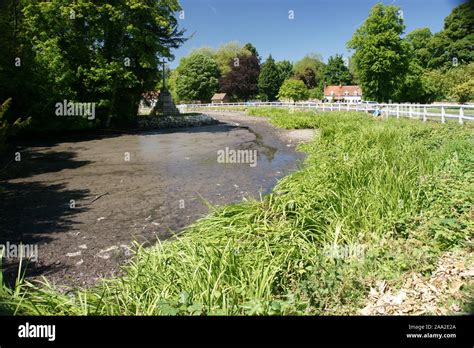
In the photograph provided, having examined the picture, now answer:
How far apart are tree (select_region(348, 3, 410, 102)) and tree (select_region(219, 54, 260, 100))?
16383mm

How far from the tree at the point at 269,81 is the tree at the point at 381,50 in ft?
93.3

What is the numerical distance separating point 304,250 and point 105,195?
21.3 ft

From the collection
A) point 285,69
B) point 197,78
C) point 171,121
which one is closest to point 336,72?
point 285,69

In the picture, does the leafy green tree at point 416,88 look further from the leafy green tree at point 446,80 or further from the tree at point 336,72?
the tree at point 336,72

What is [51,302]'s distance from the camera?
3.55 metres

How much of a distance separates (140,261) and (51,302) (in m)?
1.37

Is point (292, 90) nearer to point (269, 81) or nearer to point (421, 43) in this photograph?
point (269, 81)

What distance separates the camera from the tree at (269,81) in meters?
54.3

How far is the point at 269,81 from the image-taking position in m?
55.0

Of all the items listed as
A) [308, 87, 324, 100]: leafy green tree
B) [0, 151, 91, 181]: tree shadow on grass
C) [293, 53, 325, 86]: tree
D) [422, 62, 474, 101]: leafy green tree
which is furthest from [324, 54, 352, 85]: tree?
[0, 151, 91, 181]: tree shadow on grass

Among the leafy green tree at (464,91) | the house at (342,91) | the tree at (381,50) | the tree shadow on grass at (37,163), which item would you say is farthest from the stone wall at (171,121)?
the house at (342,91)

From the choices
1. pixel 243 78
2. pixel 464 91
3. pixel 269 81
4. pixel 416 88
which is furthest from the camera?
pixel 269 81

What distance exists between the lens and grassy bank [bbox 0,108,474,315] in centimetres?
351
